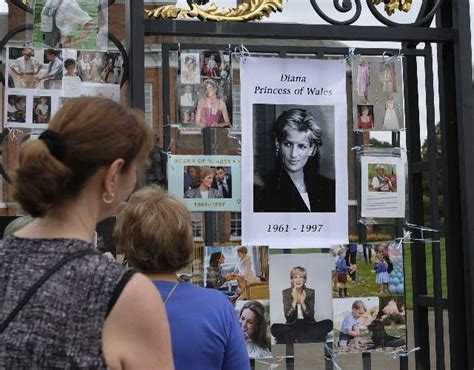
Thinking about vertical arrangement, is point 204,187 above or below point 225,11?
below

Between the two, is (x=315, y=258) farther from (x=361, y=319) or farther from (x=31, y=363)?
(x=31, y=363)

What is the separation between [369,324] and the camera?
4031 mm

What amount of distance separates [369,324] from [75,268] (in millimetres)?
2767

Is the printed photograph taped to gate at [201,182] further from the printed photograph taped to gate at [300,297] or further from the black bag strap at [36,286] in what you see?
the black bag strap at [36,286]

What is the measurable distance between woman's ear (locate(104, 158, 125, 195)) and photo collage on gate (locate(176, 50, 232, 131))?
2.18m

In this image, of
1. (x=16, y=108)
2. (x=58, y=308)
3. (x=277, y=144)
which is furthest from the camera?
(x=277, y=144)

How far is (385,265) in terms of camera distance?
4.06 m

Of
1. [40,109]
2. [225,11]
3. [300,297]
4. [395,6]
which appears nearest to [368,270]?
[300,297]

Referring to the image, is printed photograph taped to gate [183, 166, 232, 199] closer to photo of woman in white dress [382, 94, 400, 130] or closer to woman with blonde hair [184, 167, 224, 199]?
woman with blonde hair [184, 167, 224, 199]

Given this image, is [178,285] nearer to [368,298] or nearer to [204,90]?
[204,90]

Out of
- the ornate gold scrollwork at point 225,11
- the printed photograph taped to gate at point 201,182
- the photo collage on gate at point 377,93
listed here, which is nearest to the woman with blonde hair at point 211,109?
the printed photograph taped to gate at point 201,182

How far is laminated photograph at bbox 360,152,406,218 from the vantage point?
4.02m

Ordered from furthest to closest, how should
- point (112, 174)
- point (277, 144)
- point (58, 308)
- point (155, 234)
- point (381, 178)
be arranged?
point (381, 178), point (277, 144), point (155, 234), point (112, 174), point (58, 308)

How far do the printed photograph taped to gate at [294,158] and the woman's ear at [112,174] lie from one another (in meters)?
2.27
